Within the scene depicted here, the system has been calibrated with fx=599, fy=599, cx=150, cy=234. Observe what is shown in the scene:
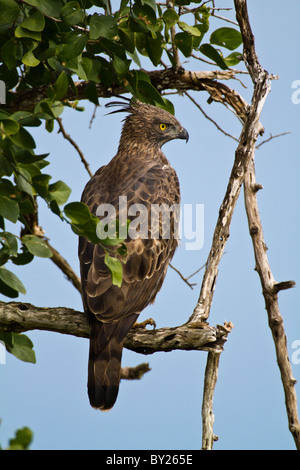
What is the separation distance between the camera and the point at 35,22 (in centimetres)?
328

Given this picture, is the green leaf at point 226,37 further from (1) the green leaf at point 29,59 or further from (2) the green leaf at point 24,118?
(2) the green leaf at point 24,118

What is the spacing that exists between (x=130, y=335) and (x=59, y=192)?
1.75 meters

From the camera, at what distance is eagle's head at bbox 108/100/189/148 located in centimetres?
583

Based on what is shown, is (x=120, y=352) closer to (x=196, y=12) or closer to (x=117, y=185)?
(x=117, y=185)

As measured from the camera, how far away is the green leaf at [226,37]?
4605mm

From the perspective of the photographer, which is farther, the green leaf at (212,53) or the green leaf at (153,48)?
the green leaf at (212,53)

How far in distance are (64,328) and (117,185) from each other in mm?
1319

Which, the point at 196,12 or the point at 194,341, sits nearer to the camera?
the point at 194,341

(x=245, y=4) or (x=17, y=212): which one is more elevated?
(x=245, y=4)

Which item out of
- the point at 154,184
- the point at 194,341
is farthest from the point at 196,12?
the point at 194,341

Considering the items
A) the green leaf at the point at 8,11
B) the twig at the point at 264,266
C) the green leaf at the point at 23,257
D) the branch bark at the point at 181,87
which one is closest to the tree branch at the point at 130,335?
the twig at the point at 264,266

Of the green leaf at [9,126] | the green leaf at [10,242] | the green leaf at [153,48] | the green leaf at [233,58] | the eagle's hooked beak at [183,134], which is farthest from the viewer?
the eagle's hooked beak at [183,134]

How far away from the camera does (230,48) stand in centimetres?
473

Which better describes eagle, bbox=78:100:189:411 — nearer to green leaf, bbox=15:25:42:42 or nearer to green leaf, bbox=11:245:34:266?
green leaf, bbox=11:245:34:266
